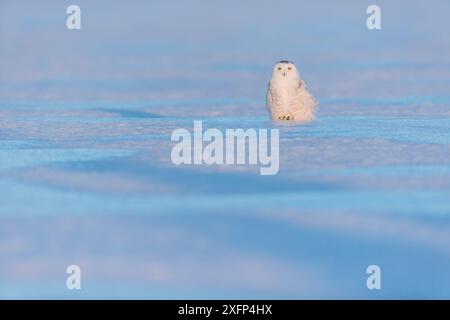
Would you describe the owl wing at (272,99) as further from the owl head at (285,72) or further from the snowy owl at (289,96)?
the owl head at (285,72)

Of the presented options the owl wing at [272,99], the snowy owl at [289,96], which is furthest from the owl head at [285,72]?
the owl wing at [272,99]

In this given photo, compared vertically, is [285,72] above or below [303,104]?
above

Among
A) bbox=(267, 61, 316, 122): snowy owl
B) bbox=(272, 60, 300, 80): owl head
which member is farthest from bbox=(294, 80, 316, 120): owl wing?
bbox=(272, 60, 300, 80): owl head

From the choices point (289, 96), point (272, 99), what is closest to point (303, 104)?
point (289, 96)

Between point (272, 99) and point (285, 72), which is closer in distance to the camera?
point (285, 72)

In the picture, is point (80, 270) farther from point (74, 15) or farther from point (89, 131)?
point (74, 15)

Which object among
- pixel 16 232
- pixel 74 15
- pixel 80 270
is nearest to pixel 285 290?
pixel 80 270

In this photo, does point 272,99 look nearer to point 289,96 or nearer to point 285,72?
point 289,96

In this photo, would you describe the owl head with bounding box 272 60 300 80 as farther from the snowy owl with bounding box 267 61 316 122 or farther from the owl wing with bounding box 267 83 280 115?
the owl wing with bounding box 267 83 280 115

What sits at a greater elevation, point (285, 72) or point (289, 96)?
point (285, 72)
